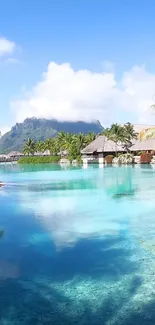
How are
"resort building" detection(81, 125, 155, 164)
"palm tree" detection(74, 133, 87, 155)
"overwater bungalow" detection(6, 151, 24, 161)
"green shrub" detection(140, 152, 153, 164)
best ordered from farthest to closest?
"overwater bungalow" detection(6, 151, 24, 161) → "palm tree" detection(74, 133, 87, 155) → "resort building" detection(81, 125, 155, 164) → "green shrub" detection(140, 152, 153, 164)

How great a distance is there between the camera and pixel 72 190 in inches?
749

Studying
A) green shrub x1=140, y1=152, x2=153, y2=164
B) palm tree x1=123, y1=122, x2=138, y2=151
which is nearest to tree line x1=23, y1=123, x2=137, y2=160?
palm tree x1=123, y1=122, x2=138, y2=151

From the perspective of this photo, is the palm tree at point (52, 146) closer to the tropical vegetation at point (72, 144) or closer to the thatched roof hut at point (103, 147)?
the tropical vegetation at point (72, 144)

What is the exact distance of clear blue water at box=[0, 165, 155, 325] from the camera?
5.04 m

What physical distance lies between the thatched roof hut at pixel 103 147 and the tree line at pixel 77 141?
2.38 ft

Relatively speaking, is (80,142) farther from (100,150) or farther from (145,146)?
(145,146)

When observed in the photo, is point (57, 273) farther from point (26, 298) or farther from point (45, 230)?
point (45, 230)

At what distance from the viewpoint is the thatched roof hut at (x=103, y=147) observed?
5036 cm

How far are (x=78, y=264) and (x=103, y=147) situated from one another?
44845mm

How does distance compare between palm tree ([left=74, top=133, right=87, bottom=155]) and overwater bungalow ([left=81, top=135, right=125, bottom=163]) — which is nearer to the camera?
overwater bungalow ([left=81, top=135, right=125, bottom=163])

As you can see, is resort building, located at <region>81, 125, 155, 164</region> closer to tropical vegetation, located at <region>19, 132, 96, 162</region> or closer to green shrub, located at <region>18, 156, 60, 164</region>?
tropical vegetation, located at <region>19, 132, 96, 162</region>

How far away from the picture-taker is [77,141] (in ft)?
193

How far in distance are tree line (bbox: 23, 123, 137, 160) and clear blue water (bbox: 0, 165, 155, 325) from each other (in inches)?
1409

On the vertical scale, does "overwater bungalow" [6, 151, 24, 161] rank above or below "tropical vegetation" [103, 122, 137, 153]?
below
